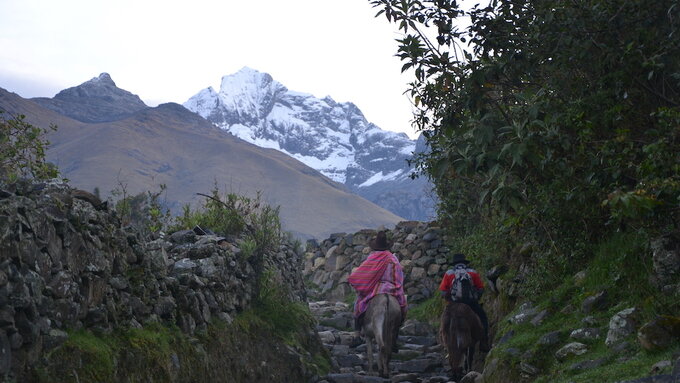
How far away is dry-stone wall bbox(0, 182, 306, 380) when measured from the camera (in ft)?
19.4

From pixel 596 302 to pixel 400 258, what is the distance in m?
16.5

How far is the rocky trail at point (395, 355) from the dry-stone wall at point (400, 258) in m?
3.69

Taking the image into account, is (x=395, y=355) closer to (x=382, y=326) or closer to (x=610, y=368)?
(x=382, y=326)

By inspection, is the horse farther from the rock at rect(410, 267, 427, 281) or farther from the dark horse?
the rock at rect(410, 267, 427, 281)

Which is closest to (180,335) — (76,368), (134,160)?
(76,368)

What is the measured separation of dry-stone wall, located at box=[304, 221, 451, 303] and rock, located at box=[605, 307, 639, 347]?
14.5 m

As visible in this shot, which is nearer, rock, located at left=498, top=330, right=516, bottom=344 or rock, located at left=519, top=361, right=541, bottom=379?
rock, located at left=519, top=361, right=541, bottom=379

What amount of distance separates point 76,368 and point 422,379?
756 cm

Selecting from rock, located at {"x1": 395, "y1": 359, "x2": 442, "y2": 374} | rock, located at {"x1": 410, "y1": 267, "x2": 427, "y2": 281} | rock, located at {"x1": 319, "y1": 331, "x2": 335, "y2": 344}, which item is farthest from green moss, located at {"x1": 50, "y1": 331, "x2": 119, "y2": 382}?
rock, located at {"x1": 410, "y1": 267, "x2": 427, "y2": 281}

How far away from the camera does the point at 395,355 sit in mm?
15578

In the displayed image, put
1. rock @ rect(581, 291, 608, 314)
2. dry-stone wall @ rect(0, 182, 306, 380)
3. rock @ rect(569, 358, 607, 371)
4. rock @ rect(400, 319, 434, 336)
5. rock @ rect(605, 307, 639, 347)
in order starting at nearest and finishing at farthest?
1. dry-stone wall @ rect(0, 182, 306, 380)
2. rock @ rect(569, 358, 607, 371)
3. rock @ rect(605, 307, 639, 347)
4. rock @ rect(581, 291, 608, 314)
5. rock @ rect(400, 319, 434, 336)

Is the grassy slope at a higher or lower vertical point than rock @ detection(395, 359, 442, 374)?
higher

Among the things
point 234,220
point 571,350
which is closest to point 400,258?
point 234,220

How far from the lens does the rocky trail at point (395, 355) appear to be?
12531mm
